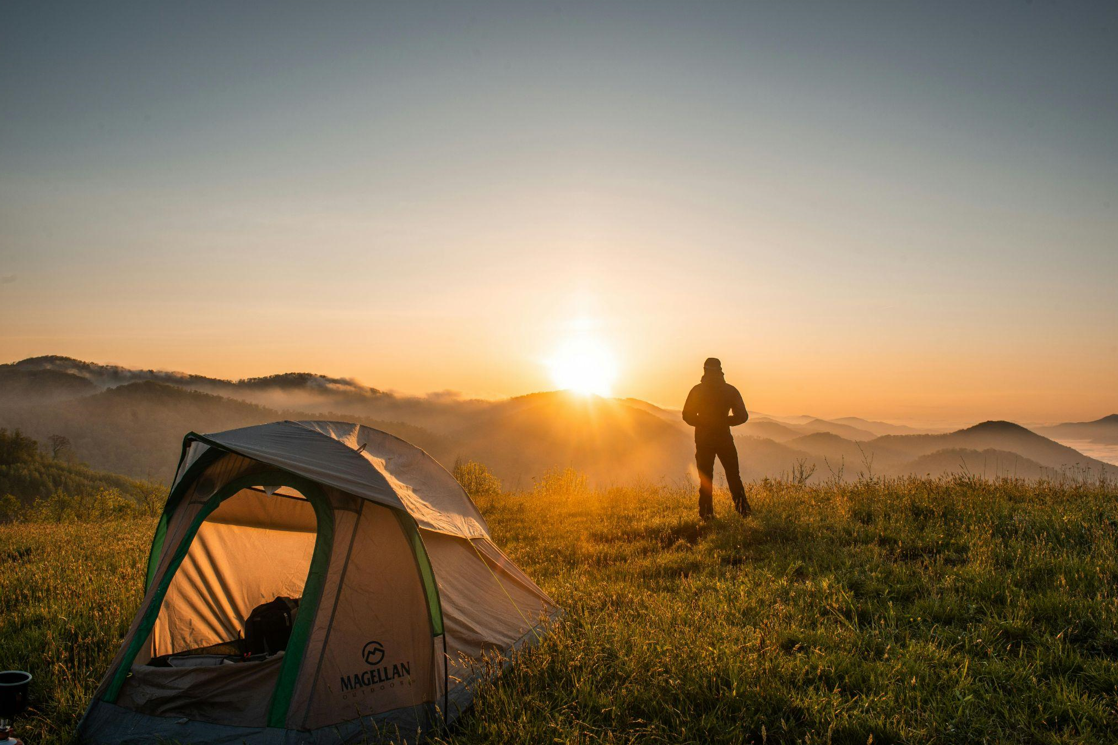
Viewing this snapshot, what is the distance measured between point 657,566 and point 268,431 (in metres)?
5.18

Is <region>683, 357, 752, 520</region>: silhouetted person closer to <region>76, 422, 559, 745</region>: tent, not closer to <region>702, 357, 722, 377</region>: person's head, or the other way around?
<region>702, 357, 722, 377</region>: person's head

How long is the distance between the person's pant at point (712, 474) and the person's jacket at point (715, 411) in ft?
0.47

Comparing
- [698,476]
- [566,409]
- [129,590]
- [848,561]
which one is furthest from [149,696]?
[566,409]

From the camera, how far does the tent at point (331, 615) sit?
4.67 meters

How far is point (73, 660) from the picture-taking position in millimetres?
5902

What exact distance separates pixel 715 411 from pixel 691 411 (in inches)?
17.4

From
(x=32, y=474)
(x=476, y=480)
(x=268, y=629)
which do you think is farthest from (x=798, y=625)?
(x=32, y=474)

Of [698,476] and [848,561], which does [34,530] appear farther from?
[848,561]

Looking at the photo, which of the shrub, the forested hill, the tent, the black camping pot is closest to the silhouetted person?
the tent

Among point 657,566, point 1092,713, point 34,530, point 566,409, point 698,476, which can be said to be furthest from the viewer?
point 566,409

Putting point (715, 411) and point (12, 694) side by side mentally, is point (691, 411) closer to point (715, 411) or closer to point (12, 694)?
point (715, 411)

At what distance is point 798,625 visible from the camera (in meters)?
5.86

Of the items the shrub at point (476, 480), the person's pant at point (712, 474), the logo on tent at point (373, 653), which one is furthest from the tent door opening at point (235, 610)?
the shrub at point (476, 480)

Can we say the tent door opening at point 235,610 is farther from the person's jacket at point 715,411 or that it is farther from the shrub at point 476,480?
the shrub at point 476,480
